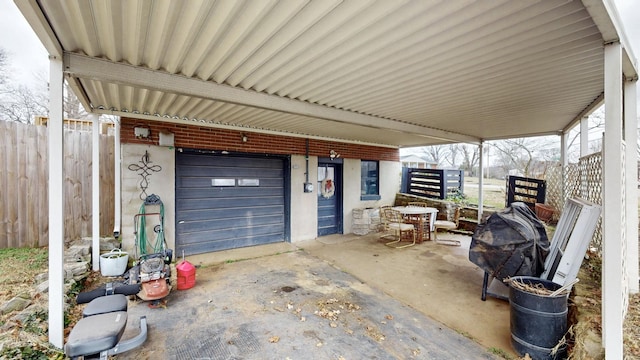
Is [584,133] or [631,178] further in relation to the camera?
[584,133]

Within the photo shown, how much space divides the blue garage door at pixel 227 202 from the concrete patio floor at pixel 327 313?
60cm

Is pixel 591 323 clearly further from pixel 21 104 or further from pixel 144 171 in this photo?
pixel 21 104

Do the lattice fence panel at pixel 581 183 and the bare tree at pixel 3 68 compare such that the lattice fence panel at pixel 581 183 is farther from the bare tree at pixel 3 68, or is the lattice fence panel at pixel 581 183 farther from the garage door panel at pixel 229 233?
the bare tree at pixel 3 68

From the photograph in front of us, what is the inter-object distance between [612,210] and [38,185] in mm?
7001

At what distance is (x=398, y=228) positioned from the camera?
20.3 feet

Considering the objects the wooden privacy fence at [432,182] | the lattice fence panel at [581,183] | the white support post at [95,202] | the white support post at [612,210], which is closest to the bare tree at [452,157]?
the wooden privacy fence at [432,182]

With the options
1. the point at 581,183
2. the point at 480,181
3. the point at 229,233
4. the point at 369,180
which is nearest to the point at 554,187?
the point at 480,181

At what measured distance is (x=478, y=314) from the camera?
3.21 m

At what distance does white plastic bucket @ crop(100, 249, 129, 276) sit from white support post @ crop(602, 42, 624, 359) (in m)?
5.43

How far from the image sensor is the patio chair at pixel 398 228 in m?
6.18

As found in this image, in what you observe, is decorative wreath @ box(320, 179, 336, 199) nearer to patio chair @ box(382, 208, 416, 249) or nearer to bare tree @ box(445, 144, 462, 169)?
patio chair @ box(382, 208, 416, 249)

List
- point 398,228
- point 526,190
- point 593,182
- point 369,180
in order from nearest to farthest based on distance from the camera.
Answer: point 593,182, point 398,228, point 526,190, point 369,180

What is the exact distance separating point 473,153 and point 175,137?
89.8ft

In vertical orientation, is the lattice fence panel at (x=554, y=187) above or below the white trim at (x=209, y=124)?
below
